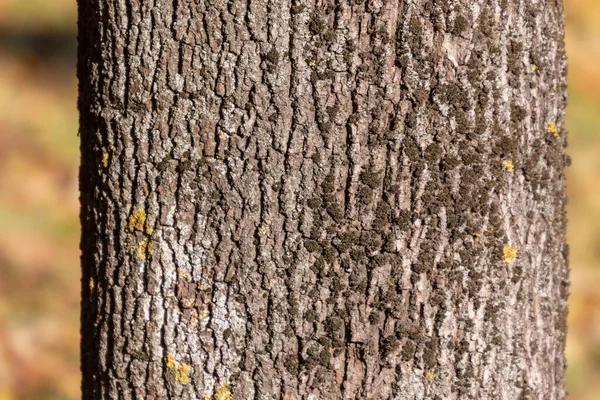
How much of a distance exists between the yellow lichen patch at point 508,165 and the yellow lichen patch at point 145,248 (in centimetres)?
83

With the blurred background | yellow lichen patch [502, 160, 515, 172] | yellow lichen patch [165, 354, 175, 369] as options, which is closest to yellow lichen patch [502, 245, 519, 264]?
yellow lichen patch [502, 160, 515, 172]

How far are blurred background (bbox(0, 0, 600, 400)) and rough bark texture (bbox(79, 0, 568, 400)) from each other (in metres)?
2.30

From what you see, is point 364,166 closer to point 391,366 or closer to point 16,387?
point 391,366

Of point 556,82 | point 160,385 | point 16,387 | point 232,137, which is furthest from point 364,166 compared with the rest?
point 16,387

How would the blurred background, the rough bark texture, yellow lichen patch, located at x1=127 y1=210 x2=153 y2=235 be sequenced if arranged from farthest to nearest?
the blurred background → yellow lichen patch, located at x1=127 y1=210 x2=153 y2=235 → the rough bark texture

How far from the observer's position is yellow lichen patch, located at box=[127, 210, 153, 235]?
165cm

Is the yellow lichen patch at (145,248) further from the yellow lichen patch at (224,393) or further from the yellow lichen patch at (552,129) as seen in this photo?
the yellow lichen patch at (552,129)

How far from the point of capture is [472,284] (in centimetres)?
167

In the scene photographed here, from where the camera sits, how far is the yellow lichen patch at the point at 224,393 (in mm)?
1689

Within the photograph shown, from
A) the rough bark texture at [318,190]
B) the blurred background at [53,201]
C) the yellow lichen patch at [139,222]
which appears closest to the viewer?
the rough bark texture at [318,190]

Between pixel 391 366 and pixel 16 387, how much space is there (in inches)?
104

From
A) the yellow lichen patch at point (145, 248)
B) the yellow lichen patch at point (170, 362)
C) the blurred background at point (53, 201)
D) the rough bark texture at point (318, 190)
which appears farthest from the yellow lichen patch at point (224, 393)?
the blurred background at point (53, 201)

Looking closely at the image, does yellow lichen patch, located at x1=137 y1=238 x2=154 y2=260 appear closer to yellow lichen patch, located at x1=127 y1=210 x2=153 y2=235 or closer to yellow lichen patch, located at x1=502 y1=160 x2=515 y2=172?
yellow lichen patch, located at x1=127 y1=210 x2=153 y2=235

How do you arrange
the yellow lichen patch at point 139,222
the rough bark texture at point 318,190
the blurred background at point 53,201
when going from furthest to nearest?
the blurred background at point 53,201
the yellow lichen patch at point 139,222
the rough bark texture at point 318,190
